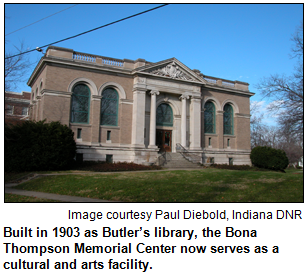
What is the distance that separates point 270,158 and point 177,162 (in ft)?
36.6

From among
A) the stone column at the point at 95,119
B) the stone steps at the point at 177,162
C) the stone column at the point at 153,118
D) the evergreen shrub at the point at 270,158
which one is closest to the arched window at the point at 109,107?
the stone column at the point at 95,119

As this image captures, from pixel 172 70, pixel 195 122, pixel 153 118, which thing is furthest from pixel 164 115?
pixel 172 70

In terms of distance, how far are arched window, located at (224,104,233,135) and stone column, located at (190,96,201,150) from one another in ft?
18.3

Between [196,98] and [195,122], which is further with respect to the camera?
[196,98]

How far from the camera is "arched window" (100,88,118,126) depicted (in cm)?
2786

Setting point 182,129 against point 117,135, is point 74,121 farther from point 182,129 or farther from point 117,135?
point 182,129

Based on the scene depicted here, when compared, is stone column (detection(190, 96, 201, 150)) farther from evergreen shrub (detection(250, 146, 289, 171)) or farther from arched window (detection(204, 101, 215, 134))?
evergreen shrub (detection(250, 146, 289, 171))

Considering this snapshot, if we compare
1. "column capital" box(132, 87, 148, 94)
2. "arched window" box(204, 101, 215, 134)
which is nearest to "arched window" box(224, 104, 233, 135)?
"arched window" box(204, 101, 215, 134)

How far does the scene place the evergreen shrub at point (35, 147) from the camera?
19.3 meters

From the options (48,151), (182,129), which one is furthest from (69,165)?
(182,129)

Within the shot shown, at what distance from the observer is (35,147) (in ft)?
64.5

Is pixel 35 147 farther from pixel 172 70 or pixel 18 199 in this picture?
pixel 172 70

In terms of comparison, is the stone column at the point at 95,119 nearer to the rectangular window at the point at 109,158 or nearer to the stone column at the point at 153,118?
the rectangular window at the point at 109,158

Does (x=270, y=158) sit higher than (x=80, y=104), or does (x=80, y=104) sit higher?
(x=80, y=104)
